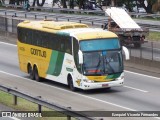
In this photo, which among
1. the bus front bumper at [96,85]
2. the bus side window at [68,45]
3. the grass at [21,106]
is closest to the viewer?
the grass at [21,106]

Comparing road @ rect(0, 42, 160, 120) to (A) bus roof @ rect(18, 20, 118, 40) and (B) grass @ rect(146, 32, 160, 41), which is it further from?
(B) grass @ rect(146, 32, 160, 41)

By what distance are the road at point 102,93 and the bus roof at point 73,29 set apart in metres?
2.63

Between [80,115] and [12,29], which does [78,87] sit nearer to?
[80,115]

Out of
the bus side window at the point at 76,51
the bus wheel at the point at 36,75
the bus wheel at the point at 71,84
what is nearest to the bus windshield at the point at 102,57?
the bus side window at the point at 76,51

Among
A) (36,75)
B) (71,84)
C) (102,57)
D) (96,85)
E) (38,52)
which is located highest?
(102,57)

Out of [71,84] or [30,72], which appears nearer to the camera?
[71,84]

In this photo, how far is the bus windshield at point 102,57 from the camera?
2423 centimetres

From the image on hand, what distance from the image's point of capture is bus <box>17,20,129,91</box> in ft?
79.5

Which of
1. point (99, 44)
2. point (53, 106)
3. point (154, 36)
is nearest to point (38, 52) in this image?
point (99, 44)

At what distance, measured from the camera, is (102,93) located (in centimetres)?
2481

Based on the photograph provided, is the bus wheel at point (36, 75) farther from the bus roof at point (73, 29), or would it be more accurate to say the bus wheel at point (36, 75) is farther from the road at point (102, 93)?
the bus roof at point (73, 29)

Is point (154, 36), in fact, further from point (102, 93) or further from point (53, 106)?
point (53, 106)

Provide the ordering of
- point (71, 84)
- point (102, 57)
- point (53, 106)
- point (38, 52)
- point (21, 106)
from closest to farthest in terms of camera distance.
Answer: point (53, 106)
point (21, 106)
point (102, 57)
point (71, 84)
point (38, 52)

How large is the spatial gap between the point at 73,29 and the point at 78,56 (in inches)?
98.7
